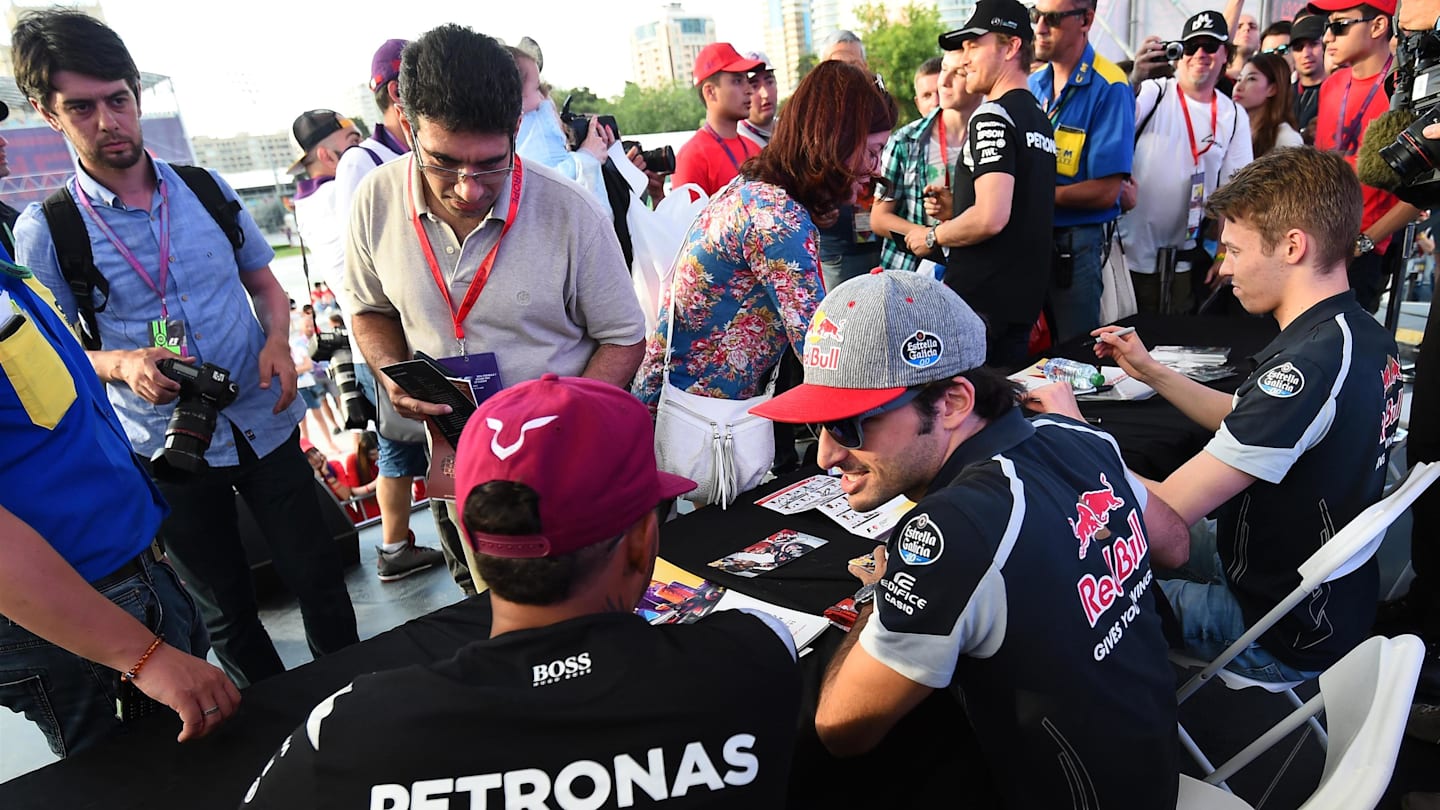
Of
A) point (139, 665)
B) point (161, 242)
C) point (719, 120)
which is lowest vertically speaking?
point (139, 665)

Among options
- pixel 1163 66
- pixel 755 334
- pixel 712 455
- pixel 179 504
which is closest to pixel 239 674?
pixel 179 504

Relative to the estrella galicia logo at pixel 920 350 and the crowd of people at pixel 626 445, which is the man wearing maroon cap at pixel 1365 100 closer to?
Result: the crowd of people at pixel 626 445

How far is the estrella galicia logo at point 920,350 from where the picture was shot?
120 cm

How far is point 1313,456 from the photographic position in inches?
62.3

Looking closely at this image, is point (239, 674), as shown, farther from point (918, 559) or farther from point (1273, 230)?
point (1273, 230)

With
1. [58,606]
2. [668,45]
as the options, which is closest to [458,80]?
[58,606]

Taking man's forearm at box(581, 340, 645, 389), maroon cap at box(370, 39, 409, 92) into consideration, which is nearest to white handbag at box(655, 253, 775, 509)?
man's forearm at box(581, 340, 645, 389)

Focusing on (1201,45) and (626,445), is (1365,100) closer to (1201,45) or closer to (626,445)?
(1201,45)

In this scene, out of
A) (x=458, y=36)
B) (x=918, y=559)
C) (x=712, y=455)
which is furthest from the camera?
(x=712, y=455)

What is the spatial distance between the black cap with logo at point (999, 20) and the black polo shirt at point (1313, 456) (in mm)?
1684

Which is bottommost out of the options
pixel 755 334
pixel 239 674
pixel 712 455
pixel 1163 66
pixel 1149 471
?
pixel 239 674

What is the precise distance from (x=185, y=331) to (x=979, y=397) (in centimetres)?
194

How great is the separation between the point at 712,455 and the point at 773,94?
316cm

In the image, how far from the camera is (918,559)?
101cm
